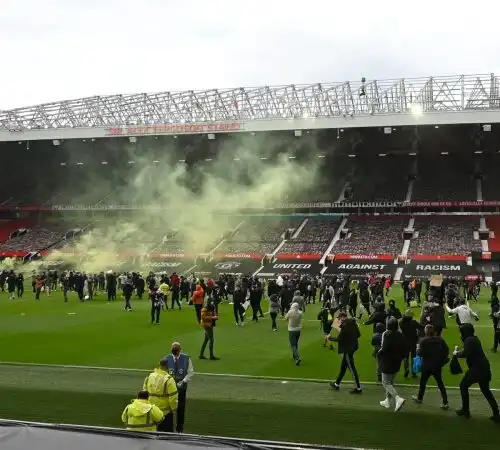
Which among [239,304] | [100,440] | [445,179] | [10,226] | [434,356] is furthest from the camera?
[10,226]

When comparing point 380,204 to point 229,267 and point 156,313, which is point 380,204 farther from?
point 156,313

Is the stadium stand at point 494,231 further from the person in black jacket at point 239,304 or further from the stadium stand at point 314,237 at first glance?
the person in black jacket at point 239,304

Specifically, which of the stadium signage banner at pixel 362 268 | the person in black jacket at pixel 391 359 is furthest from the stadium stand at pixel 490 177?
the person in black jacket at pixel 391 359

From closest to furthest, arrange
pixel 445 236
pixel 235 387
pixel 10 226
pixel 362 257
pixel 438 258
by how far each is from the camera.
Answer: pixel 235 387, pixel 438 258, pixel 362 257, pixel 445 236, pixel 10 226

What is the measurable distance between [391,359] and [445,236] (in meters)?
39.2

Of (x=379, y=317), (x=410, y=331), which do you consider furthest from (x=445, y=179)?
(x=410, y=331)

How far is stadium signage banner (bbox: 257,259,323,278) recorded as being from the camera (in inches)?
1645

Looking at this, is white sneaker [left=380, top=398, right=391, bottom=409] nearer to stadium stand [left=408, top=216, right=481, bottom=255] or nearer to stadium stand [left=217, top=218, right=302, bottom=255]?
stadium stand [left=408, top=216, right=481, bottom=255]

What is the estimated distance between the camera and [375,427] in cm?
838

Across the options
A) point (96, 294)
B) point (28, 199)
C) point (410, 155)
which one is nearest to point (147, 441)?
point (96, 294)

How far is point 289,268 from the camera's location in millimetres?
43031

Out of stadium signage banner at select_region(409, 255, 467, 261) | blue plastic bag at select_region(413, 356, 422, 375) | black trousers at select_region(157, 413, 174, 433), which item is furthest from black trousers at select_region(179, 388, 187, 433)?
stadium signage banner at select_region(409, 255, 467, 261)

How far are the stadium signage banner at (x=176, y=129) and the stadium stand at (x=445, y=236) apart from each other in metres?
16.8

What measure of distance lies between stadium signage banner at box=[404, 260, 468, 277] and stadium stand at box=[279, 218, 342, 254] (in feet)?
25.2
